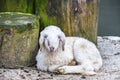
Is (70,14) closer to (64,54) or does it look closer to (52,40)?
(64,54)

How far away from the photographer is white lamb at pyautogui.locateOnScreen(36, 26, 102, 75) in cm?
653

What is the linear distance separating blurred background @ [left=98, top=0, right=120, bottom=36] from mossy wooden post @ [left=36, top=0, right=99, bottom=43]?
3.12 metres

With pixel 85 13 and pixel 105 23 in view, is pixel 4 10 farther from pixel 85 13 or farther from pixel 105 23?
pixel 105 23

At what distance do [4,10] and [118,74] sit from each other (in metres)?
2.10

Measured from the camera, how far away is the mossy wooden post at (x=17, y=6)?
293 inches

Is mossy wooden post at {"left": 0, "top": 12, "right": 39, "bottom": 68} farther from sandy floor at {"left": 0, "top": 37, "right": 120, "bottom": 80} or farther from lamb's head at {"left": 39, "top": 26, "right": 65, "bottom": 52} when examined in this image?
lamb's head at {"left": 39, "top": 26, "right": 65, "bottom": 52}

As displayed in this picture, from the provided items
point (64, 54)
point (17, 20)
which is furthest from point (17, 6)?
point (64, 54)

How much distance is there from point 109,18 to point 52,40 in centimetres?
545

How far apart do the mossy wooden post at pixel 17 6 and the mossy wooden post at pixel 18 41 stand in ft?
1.64

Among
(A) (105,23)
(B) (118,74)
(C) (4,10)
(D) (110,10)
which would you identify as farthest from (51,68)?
(D) (110,10)

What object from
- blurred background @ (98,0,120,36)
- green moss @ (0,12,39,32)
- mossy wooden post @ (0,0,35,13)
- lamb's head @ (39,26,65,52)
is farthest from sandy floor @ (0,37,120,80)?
blurred background @ (98,0,120,36)

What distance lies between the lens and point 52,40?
21.1 ft

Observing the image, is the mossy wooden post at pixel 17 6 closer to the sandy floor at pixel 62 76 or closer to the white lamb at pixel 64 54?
the white lamb at pixel 64 54

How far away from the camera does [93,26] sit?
746 centimetres
